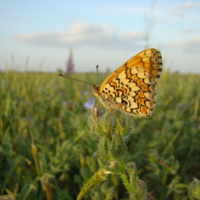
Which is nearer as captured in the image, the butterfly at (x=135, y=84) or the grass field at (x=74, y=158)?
the butterfly at (x=135, y=84)

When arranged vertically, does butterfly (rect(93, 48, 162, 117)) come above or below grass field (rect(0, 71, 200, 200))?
above

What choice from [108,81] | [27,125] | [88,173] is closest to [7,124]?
[27,125]

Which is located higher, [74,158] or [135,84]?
[135,84]

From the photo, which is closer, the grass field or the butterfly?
the butterfly

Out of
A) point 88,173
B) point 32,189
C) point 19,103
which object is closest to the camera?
point 32,189

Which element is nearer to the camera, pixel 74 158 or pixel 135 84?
pixel 135 84

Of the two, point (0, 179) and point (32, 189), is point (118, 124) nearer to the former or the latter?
point (32, 189)

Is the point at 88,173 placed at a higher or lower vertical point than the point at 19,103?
lower

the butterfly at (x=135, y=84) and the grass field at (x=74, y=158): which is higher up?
the butterfly at (x=135, y=84)
